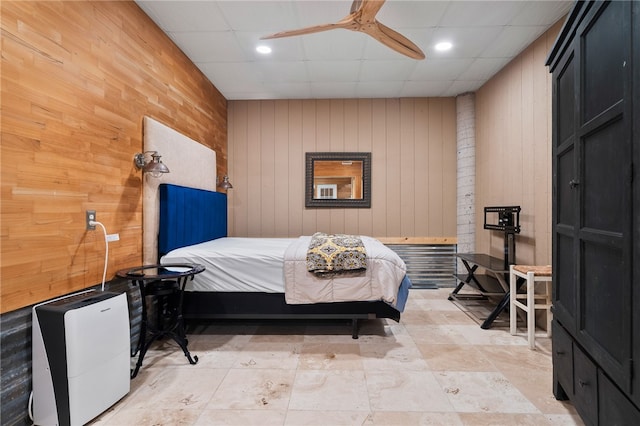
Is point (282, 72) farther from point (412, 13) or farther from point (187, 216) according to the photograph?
point (187, 216)

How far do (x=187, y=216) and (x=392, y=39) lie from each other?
→ 8.37 feet

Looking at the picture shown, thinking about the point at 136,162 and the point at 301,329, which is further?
the point at 301,329

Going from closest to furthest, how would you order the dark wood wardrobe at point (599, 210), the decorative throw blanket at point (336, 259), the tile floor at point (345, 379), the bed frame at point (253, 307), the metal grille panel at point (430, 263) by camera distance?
the dark wood wardrobe at point (599, 210) < the tile floor at point (345, 379) < the decorative throw blanket at point (336, 259) < the bed frame at point (253, 307) < the metal grille panel at point (430, 263)

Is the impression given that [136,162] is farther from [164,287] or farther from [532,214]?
[532,214]

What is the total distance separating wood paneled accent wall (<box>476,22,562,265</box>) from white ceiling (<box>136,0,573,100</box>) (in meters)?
0.23

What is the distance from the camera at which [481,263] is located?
123 inches

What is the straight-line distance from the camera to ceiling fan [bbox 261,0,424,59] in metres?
1.92

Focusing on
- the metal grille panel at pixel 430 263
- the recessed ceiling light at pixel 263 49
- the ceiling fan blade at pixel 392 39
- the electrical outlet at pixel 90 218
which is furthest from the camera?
the metal grille panel at pixel 430 263

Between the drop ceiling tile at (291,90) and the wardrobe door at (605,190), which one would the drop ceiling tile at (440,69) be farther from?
the wardrobe door at (605,190)

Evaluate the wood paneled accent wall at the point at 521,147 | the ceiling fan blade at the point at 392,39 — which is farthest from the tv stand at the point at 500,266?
the ceiling fan blade at the point at 392,39

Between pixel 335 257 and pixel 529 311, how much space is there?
1729 millimetres

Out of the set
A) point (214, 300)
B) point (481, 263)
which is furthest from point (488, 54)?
point (214, 300)

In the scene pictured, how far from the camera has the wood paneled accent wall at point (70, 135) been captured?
1.43 meters

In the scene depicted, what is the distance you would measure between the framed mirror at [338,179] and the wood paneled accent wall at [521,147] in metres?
1.66
